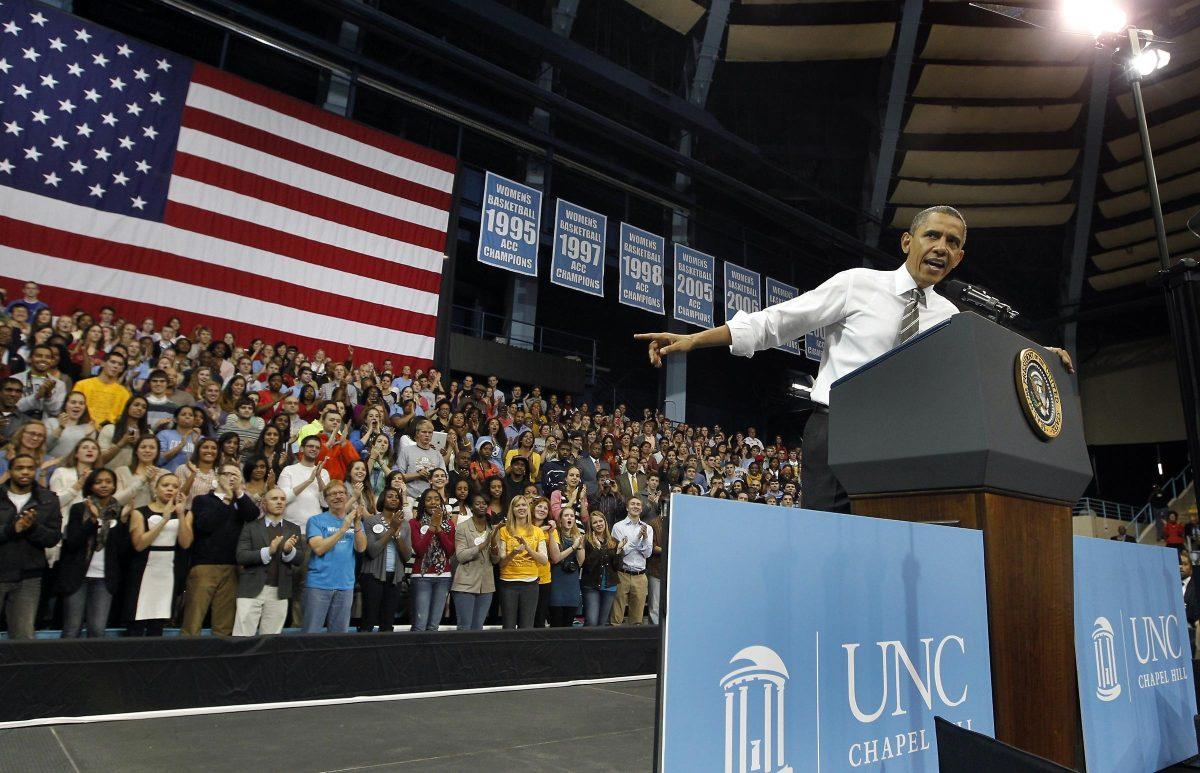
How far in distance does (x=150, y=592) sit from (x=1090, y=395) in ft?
89.4

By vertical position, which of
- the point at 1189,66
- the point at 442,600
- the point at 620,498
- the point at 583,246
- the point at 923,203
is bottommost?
the point at 442,600

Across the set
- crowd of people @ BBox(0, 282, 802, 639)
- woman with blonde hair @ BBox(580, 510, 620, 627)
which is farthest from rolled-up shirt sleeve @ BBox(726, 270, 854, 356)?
woman with blonde hair @ BBox(580, 510, 620, 627)

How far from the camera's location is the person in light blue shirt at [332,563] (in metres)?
5.04

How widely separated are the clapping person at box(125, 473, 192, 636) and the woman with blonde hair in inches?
132

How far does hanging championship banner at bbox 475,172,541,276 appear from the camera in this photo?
A: 11.2 metres

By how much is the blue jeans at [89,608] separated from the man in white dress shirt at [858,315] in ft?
14.3

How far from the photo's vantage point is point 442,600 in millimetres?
5742

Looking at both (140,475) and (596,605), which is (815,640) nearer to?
(140,475)

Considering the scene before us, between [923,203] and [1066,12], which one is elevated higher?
[923,203]

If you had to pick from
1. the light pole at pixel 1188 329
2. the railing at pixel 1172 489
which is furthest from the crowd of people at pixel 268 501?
the railing at pixel 1172 489

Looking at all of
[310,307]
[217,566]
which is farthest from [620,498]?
[310,307]

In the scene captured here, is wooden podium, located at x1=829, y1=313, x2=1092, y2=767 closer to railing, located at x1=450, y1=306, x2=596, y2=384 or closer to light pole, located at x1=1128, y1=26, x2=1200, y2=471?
light pole, located at x1=1128, y1=26, x2=1200, y2=471

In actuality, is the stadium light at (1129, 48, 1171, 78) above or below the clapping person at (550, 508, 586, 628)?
above

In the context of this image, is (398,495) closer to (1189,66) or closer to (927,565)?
(927,565)
